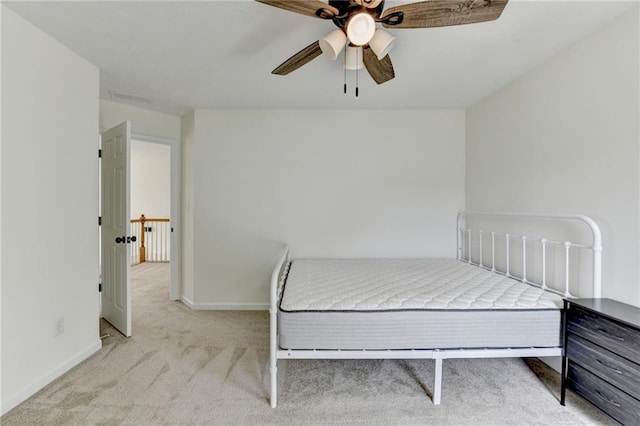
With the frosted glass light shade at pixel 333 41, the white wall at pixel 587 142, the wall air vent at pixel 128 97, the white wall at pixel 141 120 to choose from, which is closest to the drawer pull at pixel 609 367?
the white wall at pixel 587 142

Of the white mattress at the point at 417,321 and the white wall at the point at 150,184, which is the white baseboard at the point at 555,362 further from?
the white wall at the point at 150,184

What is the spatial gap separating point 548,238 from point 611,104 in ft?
3.20

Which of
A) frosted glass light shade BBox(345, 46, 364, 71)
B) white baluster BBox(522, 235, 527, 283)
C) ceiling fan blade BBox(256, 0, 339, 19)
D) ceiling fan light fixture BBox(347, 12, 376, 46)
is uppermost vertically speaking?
frosted glass light shade BBox(345, 46, 364, 71)

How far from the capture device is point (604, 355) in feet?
5.07

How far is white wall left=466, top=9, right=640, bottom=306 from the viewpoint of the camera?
169 centimetres

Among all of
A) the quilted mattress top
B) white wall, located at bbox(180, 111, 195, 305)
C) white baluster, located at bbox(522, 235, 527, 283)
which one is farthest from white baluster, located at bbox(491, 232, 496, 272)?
white wall, located at bbox(180, 111, 195, 305)

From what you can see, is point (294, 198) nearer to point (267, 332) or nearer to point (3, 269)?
point (267, 332)

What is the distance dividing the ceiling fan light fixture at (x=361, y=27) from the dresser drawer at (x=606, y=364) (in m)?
2.02

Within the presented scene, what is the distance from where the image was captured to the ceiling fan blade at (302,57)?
1.66 meters

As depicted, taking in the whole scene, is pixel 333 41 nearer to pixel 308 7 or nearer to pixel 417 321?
pixel 308 7

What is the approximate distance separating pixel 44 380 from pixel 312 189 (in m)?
2.65

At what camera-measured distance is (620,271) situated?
1.75 metres

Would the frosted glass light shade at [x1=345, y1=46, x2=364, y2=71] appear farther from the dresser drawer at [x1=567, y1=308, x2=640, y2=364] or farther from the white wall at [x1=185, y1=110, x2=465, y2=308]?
the dresser drawer at [x1=567, y1=308, x2=640, y2=364]

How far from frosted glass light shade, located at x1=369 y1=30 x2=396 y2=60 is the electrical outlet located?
9.04 feet
